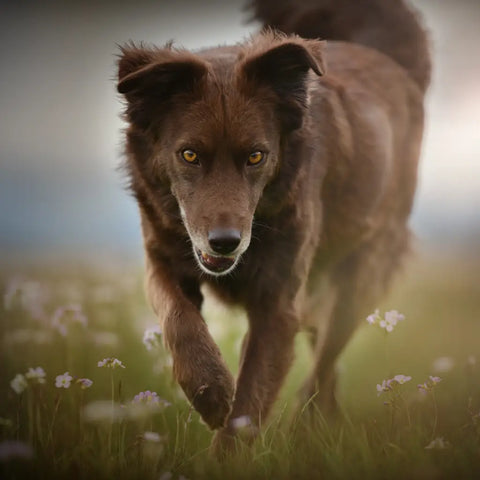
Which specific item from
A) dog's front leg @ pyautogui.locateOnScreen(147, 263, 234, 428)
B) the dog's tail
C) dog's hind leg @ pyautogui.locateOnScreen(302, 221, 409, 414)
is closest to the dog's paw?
dog's front leg @ pyautogui.locateOnScreen(147, 263, 234, 428)

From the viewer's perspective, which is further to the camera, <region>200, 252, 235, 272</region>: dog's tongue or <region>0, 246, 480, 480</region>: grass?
<region>200, 252, 235, 272</region>: dog's tongue

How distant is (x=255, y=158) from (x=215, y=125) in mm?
252

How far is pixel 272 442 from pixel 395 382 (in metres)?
0.65

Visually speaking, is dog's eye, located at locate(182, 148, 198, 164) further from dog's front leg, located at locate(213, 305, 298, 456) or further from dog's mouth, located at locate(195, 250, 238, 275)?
dog's front leg, located at locate(213, 305, 298, 456)

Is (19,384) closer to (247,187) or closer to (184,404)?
(184,404)

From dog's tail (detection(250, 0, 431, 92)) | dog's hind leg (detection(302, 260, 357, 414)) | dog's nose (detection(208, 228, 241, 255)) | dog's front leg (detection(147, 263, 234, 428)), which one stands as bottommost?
dog's hind leg (detection(302, 260, 357, 414))

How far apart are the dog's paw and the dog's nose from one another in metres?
0.52

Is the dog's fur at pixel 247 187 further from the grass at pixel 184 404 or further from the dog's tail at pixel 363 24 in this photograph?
the dog's tail at pixel 363 24

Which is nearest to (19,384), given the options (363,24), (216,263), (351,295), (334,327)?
(216,263)

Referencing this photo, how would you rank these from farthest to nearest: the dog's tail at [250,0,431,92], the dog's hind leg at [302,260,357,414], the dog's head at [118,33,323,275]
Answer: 1. the dog's tail at [250,0,431,92]
2. the dog's hind leg at [302,260,357,414]
3. the dog's head at [118,33,323,275]

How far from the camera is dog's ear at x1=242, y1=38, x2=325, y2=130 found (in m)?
3.89

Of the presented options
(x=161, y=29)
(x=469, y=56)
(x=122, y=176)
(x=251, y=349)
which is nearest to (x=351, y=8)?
(x=469, y=56)

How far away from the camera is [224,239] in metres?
3.56

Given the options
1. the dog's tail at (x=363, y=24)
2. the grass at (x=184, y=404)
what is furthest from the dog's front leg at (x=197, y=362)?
the dog's tail at (x=363, y=24)
